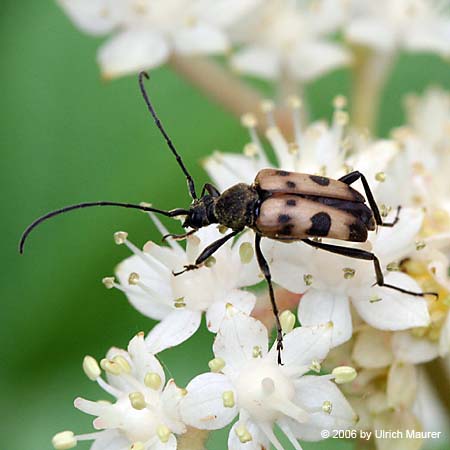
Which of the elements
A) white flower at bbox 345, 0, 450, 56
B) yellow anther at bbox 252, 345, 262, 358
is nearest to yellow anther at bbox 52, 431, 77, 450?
yellow anther at bbox 252, 345, 262, 358

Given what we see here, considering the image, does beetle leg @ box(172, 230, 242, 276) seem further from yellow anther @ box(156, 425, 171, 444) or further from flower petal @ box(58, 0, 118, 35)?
flower petal @ box(58, 0, 118, 35)

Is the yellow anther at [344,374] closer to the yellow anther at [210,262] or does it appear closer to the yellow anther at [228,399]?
the yellow anther at [228,399]

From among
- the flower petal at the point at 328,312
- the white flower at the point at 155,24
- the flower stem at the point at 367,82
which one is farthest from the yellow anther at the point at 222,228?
the flower stem at the point at 367,82

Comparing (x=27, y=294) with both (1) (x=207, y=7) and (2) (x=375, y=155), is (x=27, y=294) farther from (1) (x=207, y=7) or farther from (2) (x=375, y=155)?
(2) (x=375, y=155)

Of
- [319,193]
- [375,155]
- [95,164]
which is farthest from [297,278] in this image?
[95,164]

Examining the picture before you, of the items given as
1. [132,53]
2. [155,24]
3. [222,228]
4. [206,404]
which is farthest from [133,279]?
[155,24]

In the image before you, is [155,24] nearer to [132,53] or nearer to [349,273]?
[132,53]
